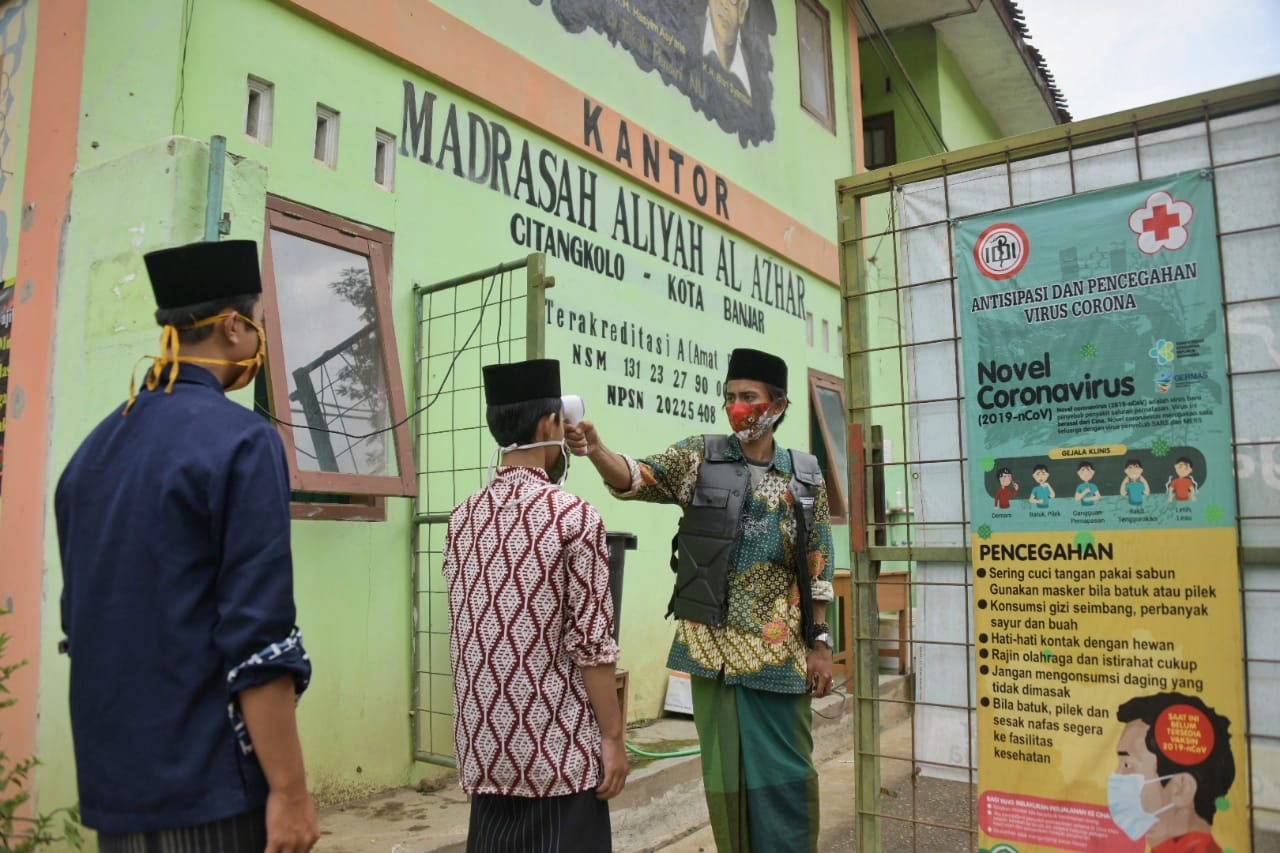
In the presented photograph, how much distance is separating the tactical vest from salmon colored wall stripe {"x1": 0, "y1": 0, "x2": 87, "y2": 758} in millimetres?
2076

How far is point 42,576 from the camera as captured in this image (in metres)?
3.31

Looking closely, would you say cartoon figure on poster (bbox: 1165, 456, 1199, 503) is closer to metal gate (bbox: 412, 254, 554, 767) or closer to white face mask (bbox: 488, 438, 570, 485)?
white face mask (bbox: 488, 438, 570, 485)

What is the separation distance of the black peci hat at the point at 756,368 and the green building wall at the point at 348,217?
1.73m

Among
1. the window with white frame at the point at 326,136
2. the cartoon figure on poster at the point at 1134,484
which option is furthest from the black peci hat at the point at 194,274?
the window with white frame at the point at 326,136

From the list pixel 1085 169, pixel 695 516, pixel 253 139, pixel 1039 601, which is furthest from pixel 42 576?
pixel 1085 169

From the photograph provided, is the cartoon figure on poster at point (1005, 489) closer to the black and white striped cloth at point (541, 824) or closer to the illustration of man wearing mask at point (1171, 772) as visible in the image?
the illustration of man wearing mask at point (1171, 772)

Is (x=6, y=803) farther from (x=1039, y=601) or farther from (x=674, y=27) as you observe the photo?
(x=674, y=27)

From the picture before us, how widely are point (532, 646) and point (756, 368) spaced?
1.41 metres

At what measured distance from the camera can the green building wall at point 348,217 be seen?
10.8ft

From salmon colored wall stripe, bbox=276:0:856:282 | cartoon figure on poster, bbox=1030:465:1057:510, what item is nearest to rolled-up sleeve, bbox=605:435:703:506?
cartoon figure on poster, bbox=1030:465:1057:510

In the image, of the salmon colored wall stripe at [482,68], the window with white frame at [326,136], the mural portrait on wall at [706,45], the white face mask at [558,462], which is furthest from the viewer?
the mural portrait on wall at [706,45]

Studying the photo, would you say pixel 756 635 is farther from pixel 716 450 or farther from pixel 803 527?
pixel 716 450

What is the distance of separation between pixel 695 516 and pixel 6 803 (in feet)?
7.30

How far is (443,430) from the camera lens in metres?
4.66
